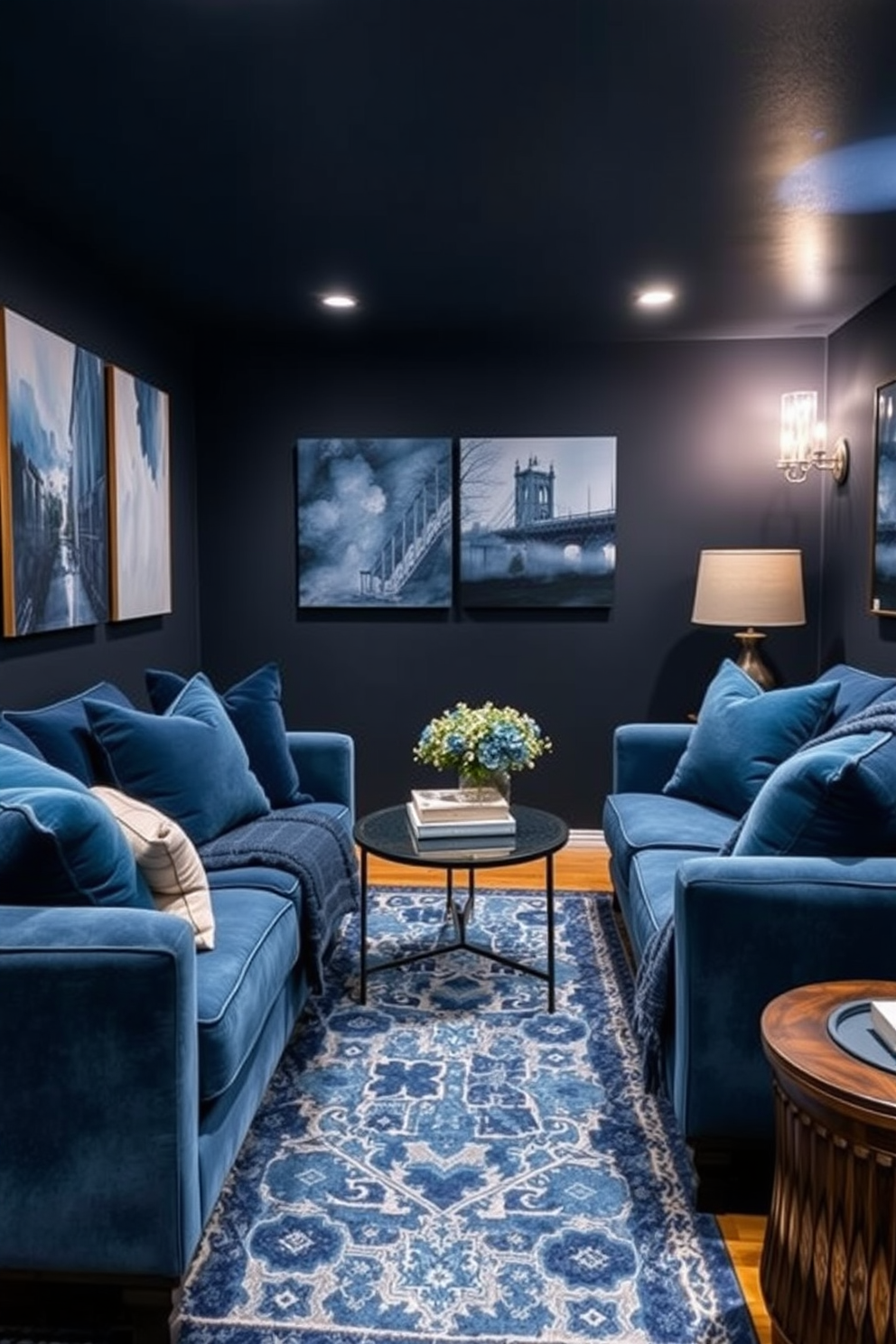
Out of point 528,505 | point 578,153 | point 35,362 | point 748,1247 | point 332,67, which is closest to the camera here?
point 748,1247

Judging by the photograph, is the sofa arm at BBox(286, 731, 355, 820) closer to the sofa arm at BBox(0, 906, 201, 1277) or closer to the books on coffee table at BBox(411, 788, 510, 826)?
the books on coffee table at BBox(411, 788, 510, 826)

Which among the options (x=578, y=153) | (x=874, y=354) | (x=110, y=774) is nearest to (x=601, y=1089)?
(x=110, y=774)

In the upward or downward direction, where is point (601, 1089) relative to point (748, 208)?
downward

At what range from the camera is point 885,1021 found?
1617 millimetres

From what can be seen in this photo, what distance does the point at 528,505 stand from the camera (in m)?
4.79

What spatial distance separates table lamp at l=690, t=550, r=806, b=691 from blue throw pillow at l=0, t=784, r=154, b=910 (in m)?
3.00

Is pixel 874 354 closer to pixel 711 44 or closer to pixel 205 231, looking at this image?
pixel 711 44

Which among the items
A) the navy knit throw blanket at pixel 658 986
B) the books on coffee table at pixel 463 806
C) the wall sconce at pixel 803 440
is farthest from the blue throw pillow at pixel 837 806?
the wall sconce at pixel 803 440

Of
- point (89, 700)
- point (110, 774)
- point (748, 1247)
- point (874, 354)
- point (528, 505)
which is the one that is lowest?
point (748, 1247)

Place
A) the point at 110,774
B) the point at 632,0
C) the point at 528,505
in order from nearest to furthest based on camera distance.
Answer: the point at 632,0 → the point at 110,774 → the point at 528,505

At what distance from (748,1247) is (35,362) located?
2.93 meters

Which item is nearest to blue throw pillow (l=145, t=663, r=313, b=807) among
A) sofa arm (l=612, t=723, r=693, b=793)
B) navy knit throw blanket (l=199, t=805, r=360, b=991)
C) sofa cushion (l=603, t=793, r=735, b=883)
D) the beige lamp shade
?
navy knit throw blanket (l=199, t=805, r=360, b=991)

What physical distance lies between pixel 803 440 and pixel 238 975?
11.0ft

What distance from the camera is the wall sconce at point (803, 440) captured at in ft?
14.0
